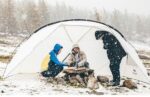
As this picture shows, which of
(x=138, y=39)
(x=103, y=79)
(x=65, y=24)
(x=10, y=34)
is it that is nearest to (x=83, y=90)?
(x=103, y=79)

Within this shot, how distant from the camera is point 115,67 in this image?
1609 centimetres

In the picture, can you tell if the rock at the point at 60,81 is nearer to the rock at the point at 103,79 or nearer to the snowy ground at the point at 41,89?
the snowy ground at the point at 41,89

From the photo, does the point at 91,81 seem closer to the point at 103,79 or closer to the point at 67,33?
the point at 103,79

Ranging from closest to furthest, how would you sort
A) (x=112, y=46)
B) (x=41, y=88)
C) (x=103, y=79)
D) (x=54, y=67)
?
(x=41, y=88) < (x=54, y=67) < (x=103, y=79) < (x=112, y=46)

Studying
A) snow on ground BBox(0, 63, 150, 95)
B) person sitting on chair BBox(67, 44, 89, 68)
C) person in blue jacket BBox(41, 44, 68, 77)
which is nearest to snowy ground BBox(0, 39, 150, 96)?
snow on ground BBox(0, 63, 150, 95)

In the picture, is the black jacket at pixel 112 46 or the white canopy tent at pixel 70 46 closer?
the black jacket at pixel 112 46

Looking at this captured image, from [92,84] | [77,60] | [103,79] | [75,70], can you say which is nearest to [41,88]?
[75,70]

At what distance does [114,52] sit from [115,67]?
0.65 meters

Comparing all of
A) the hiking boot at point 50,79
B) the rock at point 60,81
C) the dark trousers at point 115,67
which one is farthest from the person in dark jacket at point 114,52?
the hiking boot at point 50,79

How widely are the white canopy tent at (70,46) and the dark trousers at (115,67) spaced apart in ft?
2.67

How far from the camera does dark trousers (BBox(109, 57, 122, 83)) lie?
51.7ft

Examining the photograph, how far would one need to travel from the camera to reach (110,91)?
14250 millimetres

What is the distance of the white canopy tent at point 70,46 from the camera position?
1645 centimetres

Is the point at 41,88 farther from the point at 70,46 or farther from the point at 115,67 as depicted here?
the point at 70,46
